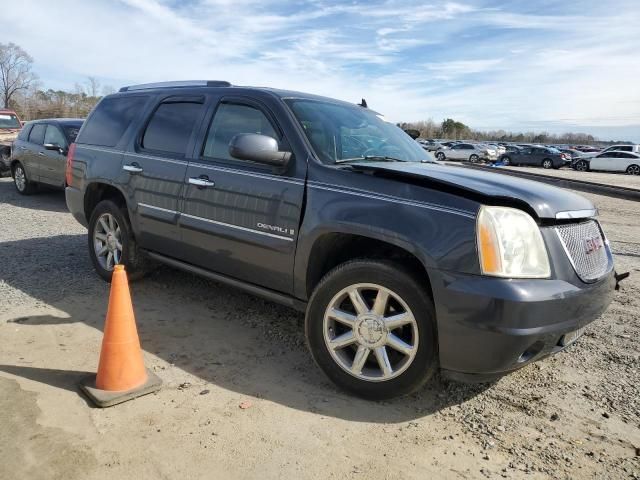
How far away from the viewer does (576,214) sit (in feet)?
9.62

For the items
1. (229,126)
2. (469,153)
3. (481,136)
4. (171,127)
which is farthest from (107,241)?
(481,136)

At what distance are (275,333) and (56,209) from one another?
757cm

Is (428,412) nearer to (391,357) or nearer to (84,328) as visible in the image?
(391,357)

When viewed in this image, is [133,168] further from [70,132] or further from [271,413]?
[70,132]

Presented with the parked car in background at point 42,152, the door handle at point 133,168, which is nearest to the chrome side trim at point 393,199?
the door handle at point 133,168

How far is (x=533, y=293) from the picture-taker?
2537mm

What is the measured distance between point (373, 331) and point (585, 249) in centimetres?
134

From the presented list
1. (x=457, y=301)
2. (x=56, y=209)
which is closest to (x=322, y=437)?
(x=457, y=301)

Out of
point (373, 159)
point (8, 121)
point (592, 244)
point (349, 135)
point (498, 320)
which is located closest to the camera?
point (498, 320)

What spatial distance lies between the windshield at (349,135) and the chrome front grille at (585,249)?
56.0 inches

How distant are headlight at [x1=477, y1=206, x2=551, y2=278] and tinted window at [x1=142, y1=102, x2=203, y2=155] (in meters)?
2.60

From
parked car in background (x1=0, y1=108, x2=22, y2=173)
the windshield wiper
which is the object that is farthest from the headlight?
parked car in background (x1=0, y1=108, x2=22, y2=173)

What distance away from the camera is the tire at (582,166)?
33.3m

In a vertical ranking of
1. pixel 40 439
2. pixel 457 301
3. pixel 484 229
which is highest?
pixel 484 229
